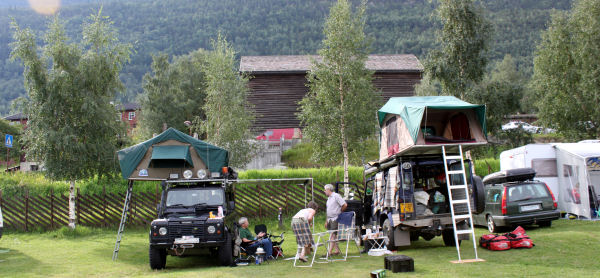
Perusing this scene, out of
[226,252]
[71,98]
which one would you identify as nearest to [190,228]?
[226,252]

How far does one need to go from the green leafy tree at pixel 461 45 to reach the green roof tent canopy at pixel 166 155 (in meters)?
13.2

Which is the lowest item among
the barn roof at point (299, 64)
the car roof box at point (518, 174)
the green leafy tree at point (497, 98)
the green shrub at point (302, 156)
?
the car roof box at point (518, 174)

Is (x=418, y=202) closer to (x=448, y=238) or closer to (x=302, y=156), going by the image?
(x=448, y=238)

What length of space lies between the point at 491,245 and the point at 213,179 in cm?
678

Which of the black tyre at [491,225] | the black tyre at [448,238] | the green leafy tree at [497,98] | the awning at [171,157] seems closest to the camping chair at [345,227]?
the black tyre at [448,238]

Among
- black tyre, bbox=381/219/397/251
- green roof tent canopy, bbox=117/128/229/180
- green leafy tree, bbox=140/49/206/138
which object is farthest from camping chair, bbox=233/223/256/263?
green leafy tree, bbox=140/49/206/138

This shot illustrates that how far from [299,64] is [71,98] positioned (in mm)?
23412

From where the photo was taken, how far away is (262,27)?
130 meters

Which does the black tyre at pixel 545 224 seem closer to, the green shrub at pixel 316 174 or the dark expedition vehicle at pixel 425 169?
the dark expedition vehicle at pixel 425 169

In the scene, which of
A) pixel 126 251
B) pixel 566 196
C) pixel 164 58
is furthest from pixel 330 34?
pixel 164 58

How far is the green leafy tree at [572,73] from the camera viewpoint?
25.8m

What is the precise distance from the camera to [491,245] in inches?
457

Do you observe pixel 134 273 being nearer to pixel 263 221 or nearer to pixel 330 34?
pixel 263 221

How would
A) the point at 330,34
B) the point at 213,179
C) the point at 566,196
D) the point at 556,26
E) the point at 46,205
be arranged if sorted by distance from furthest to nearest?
the point at 556,26 → the point at 330,34 → the point at 46,205 → the point at 566,196 → the point at 213,179
